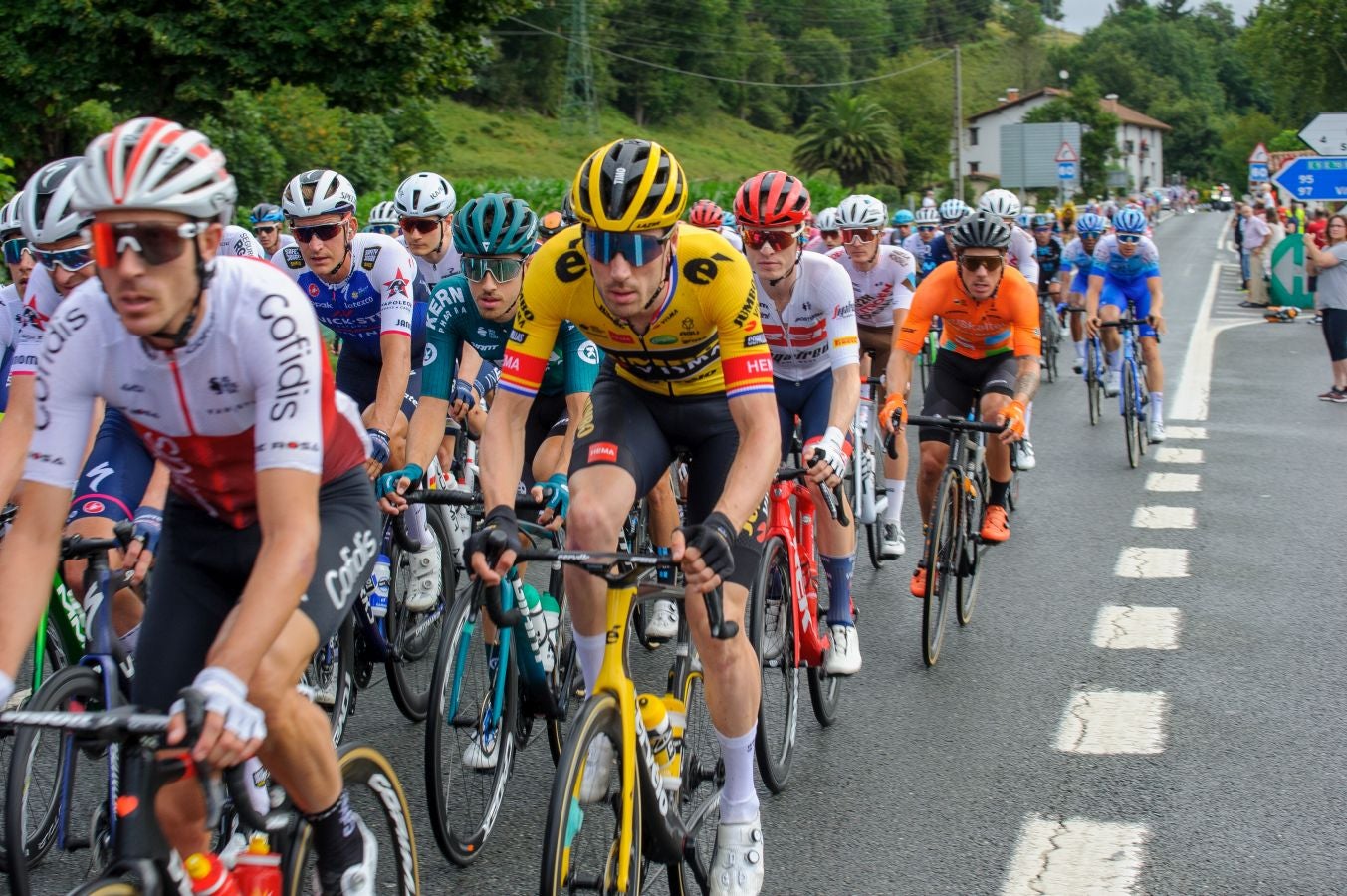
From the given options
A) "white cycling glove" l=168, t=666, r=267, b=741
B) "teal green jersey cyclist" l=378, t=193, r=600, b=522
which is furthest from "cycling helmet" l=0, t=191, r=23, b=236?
"white cycling glove" l=168, t=666, r=267, b=741

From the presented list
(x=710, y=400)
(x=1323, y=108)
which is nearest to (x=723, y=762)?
(x=710, y=400)

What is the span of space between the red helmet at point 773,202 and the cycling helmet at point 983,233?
5.31 feet

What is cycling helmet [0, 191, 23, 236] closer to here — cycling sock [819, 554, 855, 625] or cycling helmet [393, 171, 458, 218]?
cycling helmet [393, 171, 458, 218]

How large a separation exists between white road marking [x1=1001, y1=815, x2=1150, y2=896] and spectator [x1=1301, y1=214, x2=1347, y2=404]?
13.0 m

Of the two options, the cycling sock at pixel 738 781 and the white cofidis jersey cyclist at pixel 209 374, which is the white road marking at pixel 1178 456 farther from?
the white cofidis jersey cyclist at pixel 209 374

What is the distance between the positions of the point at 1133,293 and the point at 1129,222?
714mm

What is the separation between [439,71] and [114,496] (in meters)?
20.0

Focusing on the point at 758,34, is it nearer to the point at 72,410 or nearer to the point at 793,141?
the point at 793,141

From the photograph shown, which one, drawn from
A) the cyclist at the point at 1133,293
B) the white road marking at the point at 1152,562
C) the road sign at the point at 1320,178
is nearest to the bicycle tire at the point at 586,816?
the white road marking at the point at 1152,562

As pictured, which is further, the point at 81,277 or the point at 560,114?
the point at 560,114

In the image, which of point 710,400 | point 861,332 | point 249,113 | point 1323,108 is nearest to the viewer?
point 710,400

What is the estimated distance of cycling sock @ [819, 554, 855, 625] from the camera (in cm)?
650

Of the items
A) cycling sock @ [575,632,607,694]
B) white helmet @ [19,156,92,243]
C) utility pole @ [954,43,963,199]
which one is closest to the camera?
cycling sock @ [575,632,607,694]

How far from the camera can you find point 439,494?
4961 millimetres
